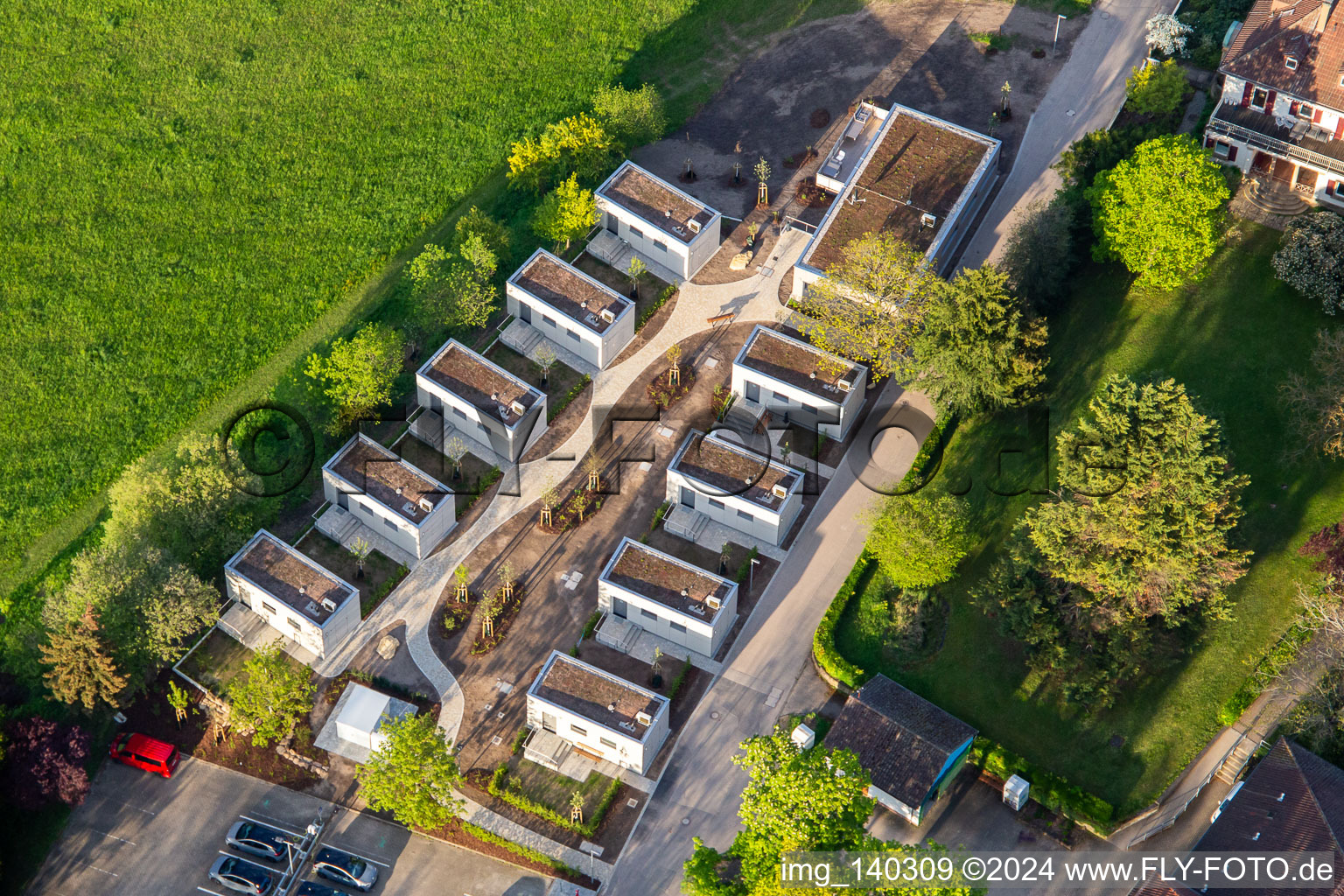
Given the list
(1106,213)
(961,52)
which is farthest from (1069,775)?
(961,52)

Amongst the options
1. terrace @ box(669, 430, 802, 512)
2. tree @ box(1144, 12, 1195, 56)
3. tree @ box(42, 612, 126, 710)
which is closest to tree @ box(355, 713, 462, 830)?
tree @ box(42, 612, 126, 710)

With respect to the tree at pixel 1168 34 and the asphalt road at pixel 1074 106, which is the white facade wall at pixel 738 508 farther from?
the tree at pixel 1168 34

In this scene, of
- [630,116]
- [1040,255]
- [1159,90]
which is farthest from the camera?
[630,116]

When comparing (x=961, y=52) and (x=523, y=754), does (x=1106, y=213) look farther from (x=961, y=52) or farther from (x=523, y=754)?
(x=523, y=754)

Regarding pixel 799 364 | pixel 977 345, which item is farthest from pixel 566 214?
pixel 977 345

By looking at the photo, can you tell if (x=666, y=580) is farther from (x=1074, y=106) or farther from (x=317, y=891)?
(x=1074, y=106)

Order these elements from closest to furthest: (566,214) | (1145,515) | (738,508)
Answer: (1145,515) → (738,508) → (566,214)

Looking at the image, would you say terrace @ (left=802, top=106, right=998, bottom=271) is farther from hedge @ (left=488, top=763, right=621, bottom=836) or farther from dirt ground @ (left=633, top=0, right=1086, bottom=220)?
hedge @ (left=488, top=763, right=621, bottom=836)
